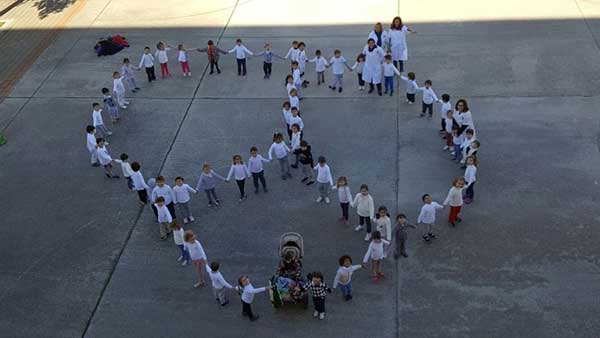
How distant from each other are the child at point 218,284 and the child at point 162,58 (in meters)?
8.38

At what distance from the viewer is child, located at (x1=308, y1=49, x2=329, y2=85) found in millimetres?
15620

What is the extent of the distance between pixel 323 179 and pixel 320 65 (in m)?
4.83

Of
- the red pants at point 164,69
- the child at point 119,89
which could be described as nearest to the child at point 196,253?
the child at point 119,89

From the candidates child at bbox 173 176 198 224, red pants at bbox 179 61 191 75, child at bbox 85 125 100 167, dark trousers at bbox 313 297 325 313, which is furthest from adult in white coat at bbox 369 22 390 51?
dark trousers at bbox 313 297 325 313

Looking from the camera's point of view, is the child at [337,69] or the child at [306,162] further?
the child at [337,69]

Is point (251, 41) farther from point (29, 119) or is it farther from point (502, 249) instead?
point (502, 249)

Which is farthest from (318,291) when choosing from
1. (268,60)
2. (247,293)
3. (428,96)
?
(268,60)

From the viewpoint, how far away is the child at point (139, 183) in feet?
39.3

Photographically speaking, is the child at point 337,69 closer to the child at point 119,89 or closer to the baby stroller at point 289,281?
the child at point 119,89

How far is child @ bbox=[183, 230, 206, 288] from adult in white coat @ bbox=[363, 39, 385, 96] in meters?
6.99

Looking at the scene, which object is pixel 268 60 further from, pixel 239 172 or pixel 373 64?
pixel 239 172

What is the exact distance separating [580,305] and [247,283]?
5.22 m

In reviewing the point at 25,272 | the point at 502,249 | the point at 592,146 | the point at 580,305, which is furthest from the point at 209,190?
the point at 592,146

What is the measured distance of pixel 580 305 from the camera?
31.7 ft
